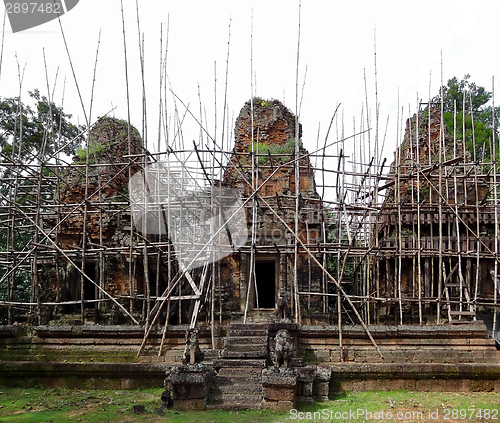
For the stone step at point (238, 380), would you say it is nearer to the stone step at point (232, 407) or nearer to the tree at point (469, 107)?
the stone step at point (232, 407)

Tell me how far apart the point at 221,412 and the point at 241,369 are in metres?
1.34

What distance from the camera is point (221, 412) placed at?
807 cm

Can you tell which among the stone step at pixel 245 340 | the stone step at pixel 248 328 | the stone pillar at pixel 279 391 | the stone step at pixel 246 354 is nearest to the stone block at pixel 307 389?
the stone pillar at pixel 279 391

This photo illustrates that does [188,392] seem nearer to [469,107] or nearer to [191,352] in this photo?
[191,352]

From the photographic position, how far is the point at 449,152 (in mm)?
18094

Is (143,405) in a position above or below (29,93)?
below

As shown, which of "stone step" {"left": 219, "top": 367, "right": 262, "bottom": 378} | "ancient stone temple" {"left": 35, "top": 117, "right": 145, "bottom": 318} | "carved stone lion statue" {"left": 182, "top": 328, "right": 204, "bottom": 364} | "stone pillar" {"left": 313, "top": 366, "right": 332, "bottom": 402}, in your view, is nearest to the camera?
"carved stone lion statue" {"left": 182, "top": 328, "right": 204, "bottom": 364}

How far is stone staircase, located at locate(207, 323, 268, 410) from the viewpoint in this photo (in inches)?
332

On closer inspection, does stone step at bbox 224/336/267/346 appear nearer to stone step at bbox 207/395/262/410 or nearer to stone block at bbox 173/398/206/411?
stone step at bbox 207/395/262/410

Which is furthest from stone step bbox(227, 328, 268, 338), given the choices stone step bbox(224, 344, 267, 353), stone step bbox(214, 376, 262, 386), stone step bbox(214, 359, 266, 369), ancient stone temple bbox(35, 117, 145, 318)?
ancient stone temple bbox(35, 117, 145, 318)

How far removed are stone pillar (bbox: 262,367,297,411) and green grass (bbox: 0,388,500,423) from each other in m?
0.14

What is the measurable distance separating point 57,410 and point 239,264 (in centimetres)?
706

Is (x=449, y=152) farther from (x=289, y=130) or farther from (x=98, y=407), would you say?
(x=98, y=407)

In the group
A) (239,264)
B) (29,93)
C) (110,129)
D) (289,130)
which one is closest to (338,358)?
(239,264)
